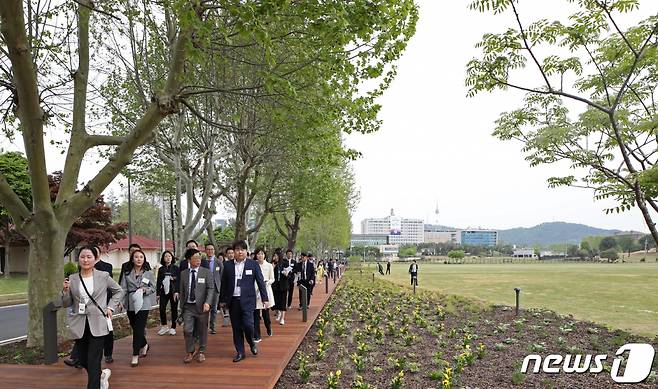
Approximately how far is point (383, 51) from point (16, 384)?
8.09 metres

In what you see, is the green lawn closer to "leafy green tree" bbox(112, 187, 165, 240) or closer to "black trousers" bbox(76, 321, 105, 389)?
"black trousers" bbox(76, 321, 105, 389)

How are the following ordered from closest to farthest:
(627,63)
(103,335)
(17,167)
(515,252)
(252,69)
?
1. (103,335)
2. (627,63)
3. (252,69)
4. (17,167)
5. (515,252)

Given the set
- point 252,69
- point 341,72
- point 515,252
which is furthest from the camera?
Result: point 515,252

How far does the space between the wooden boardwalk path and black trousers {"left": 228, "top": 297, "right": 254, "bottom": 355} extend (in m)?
0.28

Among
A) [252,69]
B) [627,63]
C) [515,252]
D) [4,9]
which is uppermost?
[252,69]

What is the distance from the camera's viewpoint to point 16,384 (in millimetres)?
6086

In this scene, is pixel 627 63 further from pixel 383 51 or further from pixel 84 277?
pixel 84 277

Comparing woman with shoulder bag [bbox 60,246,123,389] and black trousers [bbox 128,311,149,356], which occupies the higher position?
woman with shoulder bag [bbox 60,246,123,389]

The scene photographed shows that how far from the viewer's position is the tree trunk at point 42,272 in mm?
8266

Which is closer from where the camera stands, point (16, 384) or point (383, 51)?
point (16, 384)

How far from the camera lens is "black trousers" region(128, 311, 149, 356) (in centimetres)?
686

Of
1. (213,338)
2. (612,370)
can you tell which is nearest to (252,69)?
(213,338)

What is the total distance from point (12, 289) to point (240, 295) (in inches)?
910

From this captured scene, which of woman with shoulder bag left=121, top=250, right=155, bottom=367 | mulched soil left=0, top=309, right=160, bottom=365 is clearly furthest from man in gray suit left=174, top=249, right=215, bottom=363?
mulched soil left=0, top=309, right=160, bottom=365
